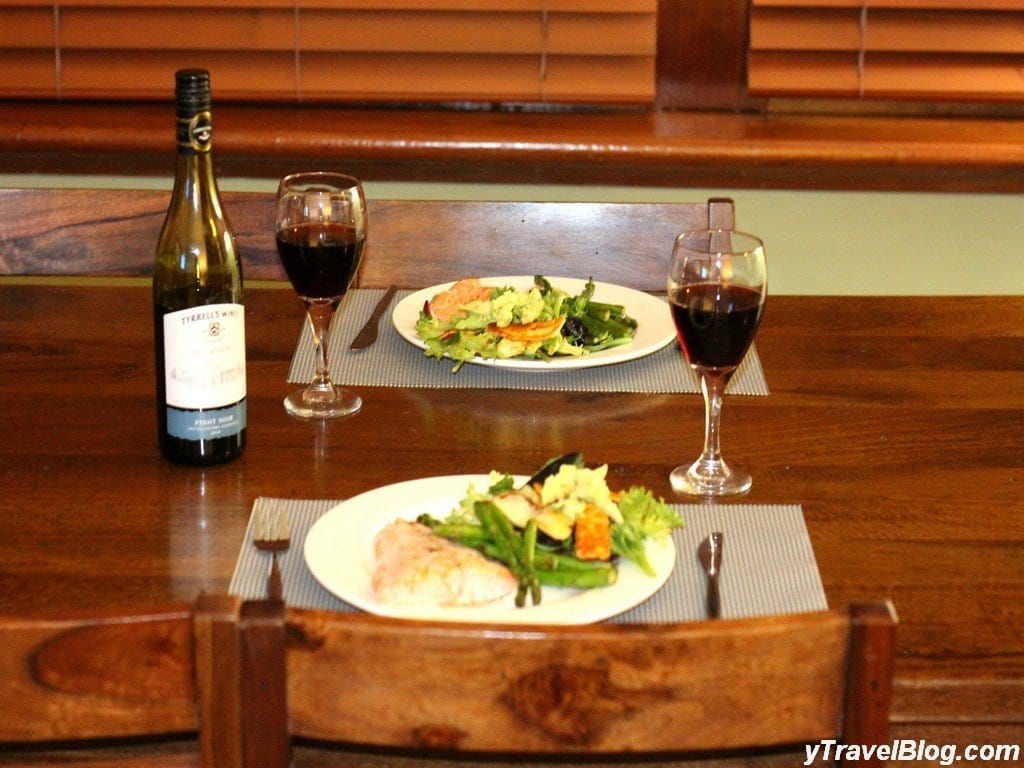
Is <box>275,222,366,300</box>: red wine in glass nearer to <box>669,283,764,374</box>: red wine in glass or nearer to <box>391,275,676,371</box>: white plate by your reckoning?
<box>391,275,676,371</box>: white plate

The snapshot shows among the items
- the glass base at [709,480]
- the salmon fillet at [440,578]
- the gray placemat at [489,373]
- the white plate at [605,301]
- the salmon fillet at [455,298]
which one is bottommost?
the glass base at [709,480]

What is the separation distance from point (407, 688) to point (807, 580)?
387mm

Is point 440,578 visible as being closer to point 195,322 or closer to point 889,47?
point 195,322

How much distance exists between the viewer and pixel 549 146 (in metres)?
2.22

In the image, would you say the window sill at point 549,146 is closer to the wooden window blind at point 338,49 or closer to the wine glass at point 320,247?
the wooden window blind at point 338,49

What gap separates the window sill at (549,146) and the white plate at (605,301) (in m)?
0.64

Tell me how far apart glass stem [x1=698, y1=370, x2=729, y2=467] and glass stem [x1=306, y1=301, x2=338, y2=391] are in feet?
1.19

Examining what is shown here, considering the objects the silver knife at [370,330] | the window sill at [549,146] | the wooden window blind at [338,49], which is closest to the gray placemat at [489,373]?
the silver knife at [370,330]

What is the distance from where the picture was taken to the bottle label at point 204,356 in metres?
1.08

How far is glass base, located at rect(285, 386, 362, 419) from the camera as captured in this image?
1.25 m

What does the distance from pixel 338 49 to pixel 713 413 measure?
1392mm

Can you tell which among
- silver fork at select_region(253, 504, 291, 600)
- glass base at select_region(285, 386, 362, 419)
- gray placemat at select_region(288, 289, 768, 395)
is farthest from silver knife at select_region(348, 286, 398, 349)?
silver fork at select_region(253, 504, 291, 600)

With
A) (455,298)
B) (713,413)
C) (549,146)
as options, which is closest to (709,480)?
(713,413)

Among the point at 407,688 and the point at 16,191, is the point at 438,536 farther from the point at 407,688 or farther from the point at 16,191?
the point at 16,191
